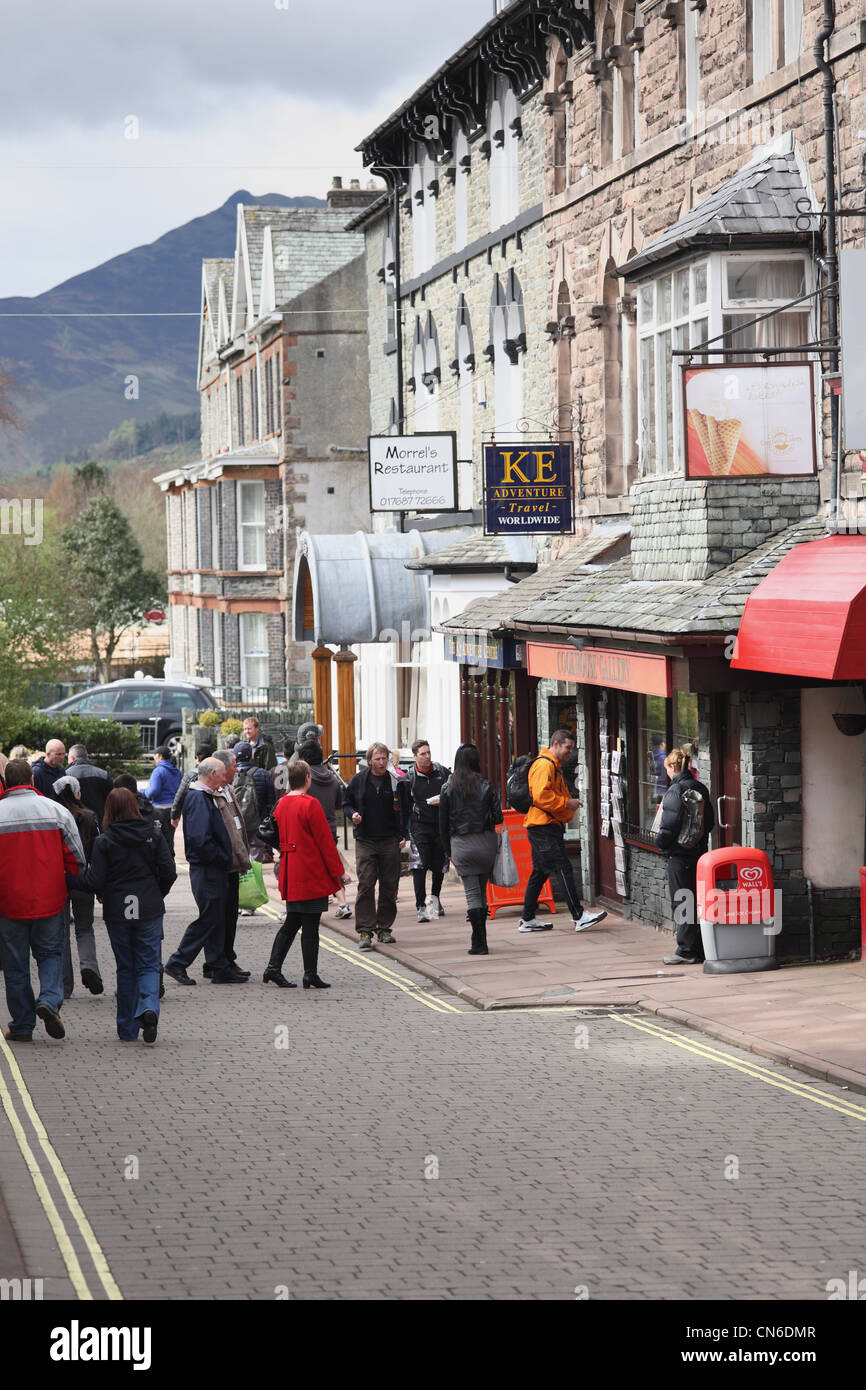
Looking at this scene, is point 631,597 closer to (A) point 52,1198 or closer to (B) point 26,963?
(B) point 26,963

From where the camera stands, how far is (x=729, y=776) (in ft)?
52.1

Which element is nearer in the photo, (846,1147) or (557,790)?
(846,1147)

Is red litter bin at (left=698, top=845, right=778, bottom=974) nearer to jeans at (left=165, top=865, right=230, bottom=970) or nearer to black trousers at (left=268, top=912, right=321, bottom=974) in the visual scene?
black trousers at (left=268, top=912, right=321, bottom=974)

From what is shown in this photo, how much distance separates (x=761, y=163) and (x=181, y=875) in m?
13.3

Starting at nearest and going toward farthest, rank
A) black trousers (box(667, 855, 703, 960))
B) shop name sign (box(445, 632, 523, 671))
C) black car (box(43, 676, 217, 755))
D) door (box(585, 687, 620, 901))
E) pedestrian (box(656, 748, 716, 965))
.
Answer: pedestrian (box(656, 748, 716, 965)), black trousers (box(667, 855, 703, 960)), door (box(585, 687, 620, 901)), shop name sign (box(445, 632, 523, 671)), black car (box(43, 676, 217, 755))

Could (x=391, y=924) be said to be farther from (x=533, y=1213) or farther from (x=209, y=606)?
(x=209, y=606)

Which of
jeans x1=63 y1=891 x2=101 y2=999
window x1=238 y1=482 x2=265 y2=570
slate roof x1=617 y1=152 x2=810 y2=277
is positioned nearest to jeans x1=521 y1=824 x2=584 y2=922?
jeans x1=63 y1=891 x2=101 y2=999

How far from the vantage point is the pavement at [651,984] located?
39.5ft

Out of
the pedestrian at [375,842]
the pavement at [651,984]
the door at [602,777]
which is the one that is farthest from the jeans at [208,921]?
the door at [602,777]

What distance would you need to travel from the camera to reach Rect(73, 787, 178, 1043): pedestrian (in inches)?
490

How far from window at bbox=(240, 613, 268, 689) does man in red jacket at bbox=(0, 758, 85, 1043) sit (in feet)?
Result: 102

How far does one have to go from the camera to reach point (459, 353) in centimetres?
2725

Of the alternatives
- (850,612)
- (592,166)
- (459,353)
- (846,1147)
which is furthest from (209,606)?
(846,1147)

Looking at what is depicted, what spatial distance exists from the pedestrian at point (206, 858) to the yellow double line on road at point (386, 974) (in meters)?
1.58
